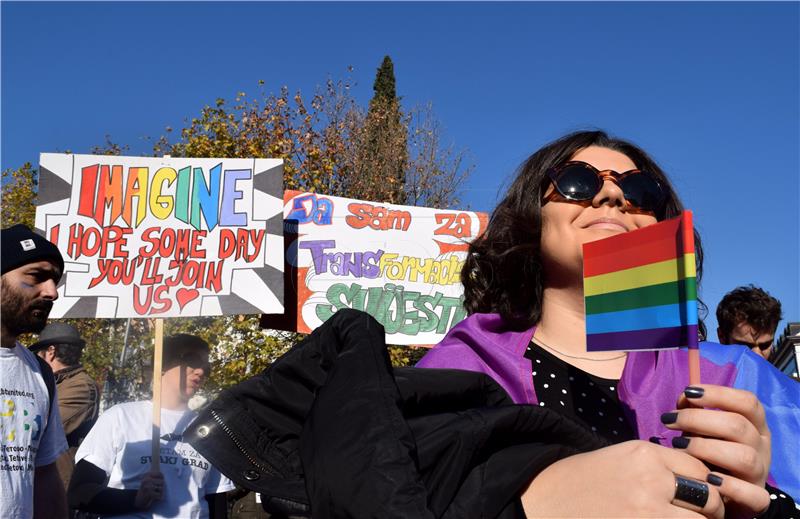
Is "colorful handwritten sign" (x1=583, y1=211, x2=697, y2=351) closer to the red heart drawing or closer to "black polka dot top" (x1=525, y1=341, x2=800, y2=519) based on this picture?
"black polka dot top" (x1=525, y1=341, x2=800, y2=519)

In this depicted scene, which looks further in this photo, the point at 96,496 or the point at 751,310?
the point at 751,310

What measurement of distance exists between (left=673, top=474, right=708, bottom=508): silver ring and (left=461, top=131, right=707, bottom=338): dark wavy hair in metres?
0.78

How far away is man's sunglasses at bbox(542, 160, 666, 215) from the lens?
1570 mm

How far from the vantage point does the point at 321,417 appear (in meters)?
0.92

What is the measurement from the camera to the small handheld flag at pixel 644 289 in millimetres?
1057

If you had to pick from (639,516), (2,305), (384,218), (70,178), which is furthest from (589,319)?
(384,218)

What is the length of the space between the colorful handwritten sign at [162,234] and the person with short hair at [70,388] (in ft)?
2.53

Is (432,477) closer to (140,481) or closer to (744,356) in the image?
(744,356)

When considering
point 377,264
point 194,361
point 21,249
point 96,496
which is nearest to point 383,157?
point 377,264

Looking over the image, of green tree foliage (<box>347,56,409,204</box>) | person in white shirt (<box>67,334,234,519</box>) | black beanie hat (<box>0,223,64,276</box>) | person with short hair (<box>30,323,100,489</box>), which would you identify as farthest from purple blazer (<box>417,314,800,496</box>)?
green tree foliage (<box>347,56,409,204</box>)

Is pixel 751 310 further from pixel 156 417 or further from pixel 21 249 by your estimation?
pixel 21 249

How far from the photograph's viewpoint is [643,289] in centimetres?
114

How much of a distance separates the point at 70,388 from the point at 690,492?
5.19 metres

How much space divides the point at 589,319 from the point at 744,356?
41 centimetres
